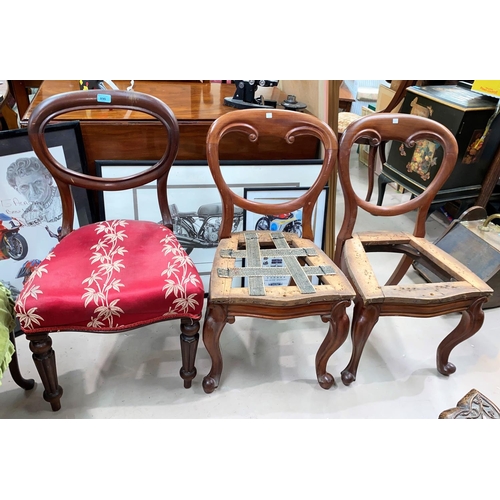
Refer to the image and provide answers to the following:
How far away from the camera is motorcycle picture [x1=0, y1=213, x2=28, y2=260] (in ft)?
5.48

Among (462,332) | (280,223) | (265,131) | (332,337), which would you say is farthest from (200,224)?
(462,332)

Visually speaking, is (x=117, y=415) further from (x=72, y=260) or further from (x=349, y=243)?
(x=349, y=243)

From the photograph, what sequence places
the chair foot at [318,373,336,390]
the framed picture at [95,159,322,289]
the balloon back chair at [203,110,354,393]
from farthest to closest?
the framed picture at [95,159,322,289] → the chair foot at [318,373,336,390] → the balloon back chair at [203,110,354,393]

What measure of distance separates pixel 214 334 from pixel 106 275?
0.42 metres

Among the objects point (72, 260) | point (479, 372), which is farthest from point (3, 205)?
point (479, 372)

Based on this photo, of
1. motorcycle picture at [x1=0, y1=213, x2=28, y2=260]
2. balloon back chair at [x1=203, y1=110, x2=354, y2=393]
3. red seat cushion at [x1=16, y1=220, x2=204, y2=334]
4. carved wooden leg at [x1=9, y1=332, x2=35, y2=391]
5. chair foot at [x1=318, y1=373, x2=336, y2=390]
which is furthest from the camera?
motorcycle picture at [x1=0, y1=213, x2=28, y2=260]

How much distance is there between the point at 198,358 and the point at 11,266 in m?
0.92

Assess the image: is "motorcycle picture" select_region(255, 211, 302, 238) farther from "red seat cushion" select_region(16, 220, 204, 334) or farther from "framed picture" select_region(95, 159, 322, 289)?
"red seat cushion" select_region(16, 220, 204, 334)

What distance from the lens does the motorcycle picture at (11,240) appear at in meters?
1.67

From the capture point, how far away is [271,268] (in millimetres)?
1425

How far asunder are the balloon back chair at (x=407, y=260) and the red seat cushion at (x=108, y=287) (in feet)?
1.99

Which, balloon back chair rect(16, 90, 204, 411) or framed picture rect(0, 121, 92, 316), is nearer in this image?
balloon back chair rect(16, 90, 204, 411)

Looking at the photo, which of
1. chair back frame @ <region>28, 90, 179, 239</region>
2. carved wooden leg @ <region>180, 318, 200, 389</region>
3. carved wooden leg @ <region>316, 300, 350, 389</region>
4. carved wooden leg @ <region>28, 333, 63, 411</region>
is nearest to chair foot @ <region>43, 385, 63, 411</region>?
carved wooden leg @ <region>28, 333, 63, 411</region>

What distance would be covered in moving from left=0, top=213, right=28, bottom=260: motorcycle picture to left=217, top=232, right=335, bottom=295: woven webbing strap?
0.93 meters
